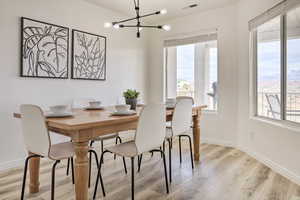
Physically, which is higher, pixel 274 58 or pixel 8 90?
pixel 274 58

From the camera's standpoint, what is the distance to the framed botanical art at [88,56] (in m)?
3.32

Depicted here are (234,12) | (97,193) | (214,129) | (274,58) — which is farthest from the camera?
(214,129)

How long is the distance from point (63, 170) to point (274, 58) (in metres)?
3.10

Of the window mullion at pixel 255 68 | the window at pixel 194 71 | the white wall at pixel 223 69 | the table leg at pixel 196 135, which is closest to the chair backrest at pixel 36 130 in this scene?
the table leg at pixel 196 135

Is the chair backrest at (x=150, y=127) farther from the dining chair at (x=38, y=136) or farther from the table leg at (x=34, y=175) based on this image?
the table leg at (x=34, y=175)

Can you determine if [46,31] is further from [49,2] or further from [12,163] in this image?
[12,163]

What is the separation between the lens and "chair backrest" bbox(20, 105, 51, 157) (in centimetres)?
159

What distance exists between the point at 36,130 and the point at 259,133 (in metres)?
2.83

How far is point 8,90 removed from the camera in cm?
263

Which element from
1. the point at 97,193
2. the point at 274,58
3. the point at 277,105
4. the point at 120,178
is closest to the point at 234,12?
the point at 274,58

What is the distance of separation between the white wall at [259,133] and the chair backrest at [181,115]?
1.13 meters

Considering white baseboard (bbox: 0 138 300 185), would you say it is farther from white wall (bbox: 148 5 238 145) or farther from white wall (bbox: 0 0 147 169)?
white wall (bbox: 148 5 238 145)

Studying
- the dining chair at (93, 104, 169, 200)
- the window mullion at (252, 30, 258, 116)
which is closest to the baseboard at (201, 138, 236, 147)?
the window mullion at (252, 30, 258, 116)

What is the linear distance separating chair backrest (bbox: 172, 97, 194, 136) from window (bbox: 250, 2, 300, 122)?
46.2 inches
